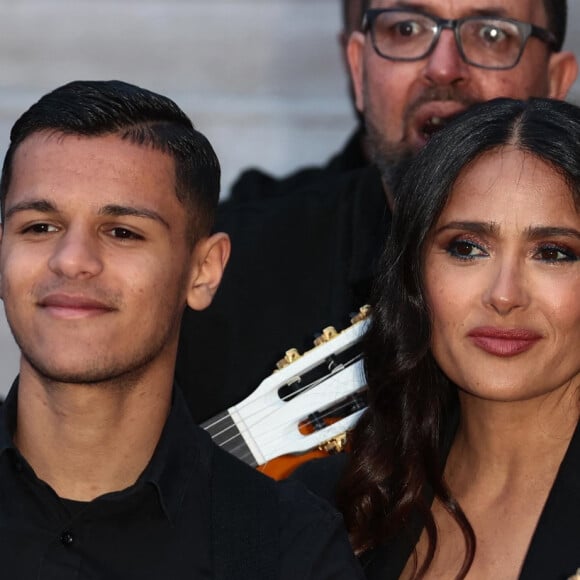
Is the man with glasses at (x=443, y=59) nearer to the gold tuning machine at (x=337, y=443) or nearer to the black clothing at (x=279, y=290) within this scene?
the black clothing at (x=279, y=290)

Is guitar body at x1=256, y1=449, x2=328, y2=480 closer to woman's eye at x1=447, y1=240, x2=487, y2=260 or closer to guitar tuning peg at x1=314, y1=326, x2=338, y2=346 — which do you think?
guitar tuning peg at x1=314, y1=326, x2=338, y2=346

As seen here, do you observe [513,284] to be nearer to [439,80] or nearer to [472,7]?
[439,80]

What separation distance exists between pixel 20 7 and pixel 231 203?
1853 millimetres

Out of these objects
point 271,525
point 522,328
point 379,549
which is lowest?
point 379,549

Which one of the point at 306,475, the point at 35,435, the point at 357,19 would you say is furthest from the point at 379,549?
the point at 357,19

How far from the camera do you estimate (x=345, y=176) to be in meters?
5.55

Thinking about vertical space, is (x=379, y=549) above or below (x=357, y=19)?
below

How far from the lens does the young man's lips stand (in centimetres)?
366

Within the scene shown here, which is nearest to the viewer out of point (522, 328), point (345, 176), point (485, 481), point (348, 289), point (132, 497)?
point (132, 497)

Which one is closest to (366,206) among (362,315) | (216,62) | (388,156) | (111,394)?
(388,156)

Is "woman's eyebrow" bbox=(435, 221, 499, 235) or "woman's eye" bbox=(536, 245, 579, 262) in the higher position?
"woman's eyebrow" bbox=(435, 221, 499, 235)

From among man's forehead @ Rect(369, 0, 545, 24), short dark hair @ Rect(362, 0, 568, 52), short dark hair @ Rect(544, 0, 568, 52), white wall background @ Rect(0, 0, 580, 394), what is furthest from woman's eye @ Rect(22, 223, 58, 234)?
white wall background @ Rect(0, 0, 580, 394)

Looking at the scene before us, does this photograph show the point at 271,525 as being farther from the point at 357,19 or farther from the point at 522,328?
the point at 357,19

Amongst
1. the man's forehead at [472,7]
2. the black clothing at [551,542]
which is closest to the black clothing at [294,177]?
the man's forehead at [472,7]
